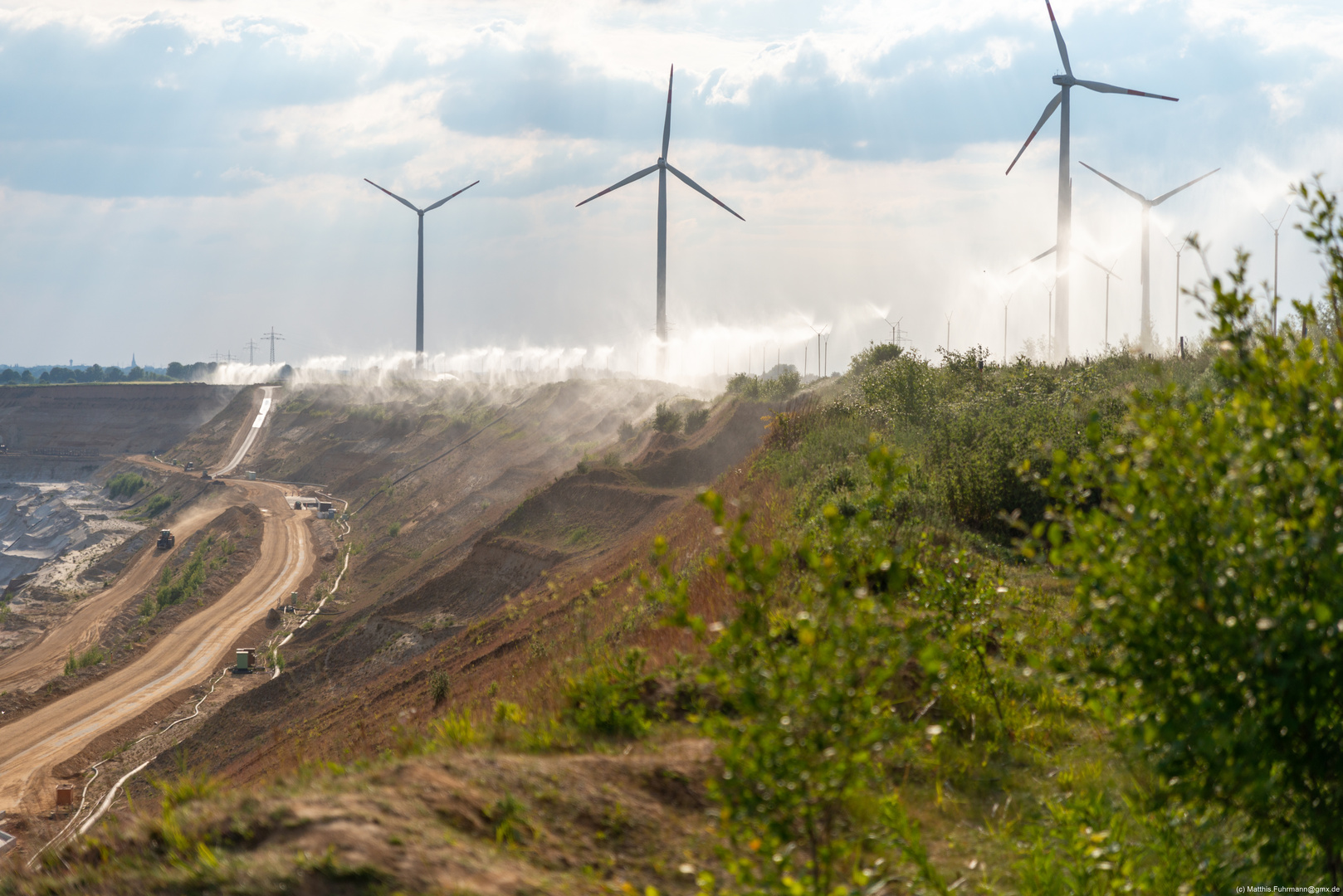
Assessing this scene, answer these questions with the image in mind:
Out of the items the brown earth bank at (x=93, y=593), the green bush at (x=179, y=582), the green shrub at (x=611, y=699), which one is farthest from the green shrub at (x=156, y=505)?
the green shrub at (x=611, y=699)

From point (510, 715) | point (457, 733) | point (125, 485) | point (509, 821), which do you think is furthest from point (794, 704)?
point (125, 485)

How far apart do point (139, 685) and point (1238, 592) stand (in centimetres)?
5055

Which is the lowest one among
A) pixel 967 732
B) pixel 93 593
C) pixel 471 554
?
pixel 93 593

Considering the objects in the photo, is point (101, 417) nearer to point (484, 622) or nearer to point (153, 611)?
point (153, 611)

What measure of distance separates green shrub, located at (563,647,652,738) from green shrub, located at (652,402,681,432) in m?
58.5

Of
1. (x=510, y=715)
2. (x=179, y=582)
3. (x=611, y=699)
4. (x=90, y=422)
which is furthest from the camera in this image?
(x=90, y=422)

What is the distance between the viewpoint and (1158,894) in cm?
643

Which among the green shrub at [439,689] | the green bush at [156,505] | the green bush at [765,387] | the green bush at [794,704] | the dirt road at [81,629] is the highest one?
the green bush at [765,387]

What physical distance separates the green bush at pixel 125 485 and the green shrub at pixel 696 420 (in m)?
73.4

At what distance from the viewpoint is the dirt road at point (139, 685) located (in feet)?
Result: 114

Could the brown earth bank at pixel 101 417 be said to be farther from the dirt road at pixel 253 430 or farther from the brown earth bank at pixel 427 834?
the brown earth bank at pixel 427 834

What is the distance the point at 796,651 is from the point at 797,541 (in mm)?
10019

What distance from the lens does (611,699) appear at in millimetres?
9648

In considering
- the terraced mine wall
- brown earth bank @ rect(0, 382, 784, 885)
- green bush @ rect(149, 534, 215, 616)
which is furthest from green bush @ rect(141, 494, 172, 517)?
the terraced mine wall
